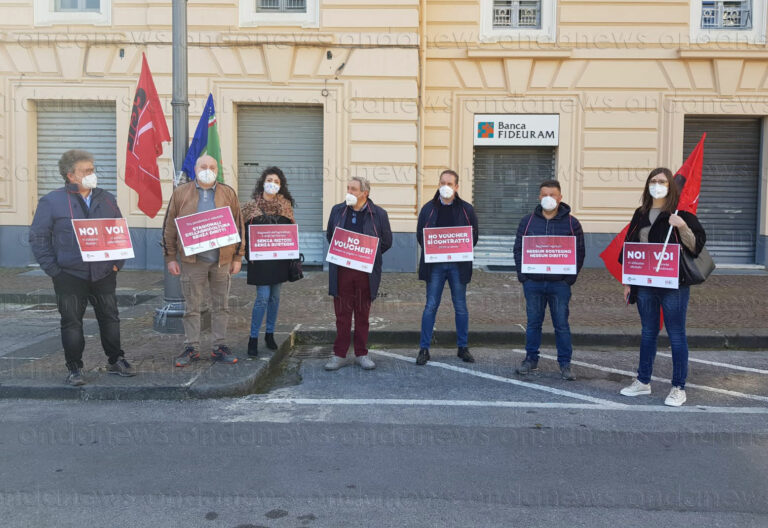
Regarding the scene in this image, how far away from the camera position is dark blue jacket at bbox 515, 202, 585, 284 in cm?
671

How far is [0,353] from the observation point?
7660 mm

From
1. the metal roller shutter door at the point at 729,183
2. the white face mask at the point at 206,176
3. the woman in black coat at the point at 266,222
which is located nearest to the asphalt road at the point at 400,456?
the woman in black coat at the point at 266,222

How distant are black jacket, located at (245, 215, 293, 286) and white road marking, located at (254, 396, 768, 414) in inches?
54.1

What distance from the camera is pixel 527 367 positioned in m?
6.96

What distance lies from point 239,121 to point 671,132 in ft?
27.8

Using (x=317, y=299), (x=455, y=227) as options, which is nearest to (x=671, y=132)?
(x=317, y=299)

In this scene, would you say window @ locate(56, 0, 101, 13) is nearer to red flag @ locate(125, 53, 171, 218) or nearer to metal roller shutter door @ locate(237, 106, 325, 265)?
metal roller shutter door @ locate(237, 106, 325, 265)

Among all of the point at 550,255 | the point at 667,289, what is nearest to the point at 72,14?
the point at 550,255

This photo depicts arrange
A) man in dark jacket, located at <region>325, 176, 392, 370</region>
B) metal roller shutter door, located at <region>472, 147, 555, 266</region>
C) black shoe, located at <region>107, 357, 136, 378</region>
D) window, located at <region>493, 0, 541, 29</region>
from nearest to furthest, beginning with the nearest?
black shoe, located at <region>107, 357, 136, 378</region> → man in dark jacket, located at <region>325, 176, 392, 370</region> → window, located at <region>493, 0, 541, 29</region> → metal roller shutter door, located at <region>472, 147, 555, 266</region>

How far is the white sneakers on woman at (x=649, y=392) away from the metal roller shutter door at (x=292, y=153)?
889 centimetres

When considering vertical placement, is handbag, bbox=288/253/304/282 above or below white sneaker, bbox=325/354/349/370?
above

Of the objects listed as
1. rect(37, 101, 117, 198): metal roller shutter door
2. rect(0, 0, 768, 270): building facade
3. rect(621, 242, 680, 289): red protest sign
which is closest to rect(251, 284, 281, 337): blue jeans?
rect(621, 242, 680, 289): red protest sign

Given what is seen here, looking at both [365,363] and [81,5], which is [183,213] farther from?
[81,5]

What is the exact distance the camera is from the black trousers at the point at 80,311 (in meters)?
6.07
